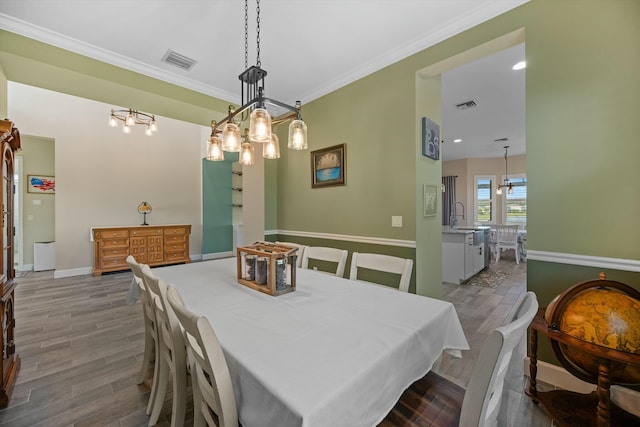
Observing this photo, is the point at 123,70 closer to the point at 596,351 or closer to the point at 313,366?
the point at 313,366

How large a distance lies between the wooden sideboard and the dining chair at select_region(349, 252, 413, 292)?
16.7 ft

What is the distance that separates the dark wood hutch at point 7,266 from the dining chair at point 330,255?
6.83 ft

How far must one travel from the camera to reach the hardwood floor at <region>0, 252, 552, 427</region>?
1629 mm

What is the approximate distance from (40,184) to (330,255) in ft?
22.1

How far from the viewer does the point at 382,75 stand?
2.79m

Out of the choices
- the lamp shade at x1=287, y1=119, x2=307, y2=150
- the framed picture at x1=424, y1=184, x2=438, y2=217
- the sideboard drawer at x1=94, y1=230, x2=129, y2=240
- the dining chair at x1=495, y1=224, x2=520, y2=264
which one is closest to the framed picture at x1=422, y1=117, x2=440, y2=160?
the framed picture at x1=424, y1=184, x2=438, y2=217

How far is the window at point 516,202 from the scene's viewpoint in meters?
7.64

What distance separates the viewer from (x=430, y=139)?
2.71 m

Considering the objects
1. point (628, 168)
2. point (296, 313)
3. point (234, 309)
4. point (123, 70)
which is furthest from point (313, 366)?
point (123, 70)

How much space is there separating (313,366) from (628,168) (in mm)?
2191

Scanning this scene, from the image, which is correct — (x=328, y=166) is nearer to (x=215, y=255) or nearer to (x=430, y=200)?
(x=430, y=200)

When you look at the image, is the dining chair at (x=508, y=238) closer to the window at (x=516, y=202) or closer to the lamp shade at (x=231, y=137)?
the window at (x=516, y=202)

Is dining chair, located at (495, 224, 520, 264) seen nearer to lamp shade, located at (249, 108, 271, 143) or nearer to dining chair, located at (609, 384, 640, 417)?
dining chair, located at (609, 384, 640, 417)

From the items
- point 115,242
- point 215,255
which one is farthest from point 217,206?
point 115,242
